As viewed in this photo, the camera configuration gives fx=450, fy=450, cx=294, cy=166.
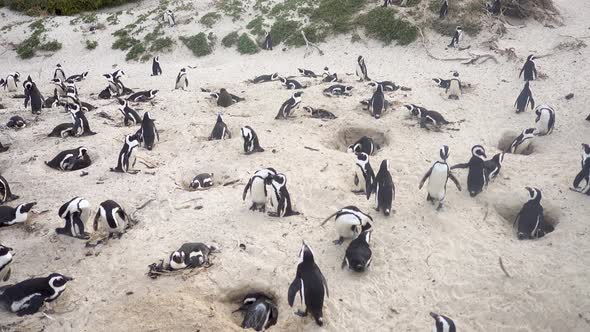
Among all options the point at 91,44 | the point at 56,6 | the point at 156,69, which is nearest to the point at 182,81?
the point at 156,69

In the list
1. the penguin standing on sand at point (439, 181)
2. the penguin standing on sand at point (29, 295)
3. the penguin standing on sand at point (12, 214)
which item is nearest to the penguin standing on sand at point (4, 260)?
the penguin standing on sand at point (29, 295)

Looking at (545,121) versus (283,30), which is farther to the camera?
(283,30)

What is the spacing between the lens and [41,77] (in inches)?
684

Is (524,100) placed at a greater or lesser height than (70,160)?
lesser

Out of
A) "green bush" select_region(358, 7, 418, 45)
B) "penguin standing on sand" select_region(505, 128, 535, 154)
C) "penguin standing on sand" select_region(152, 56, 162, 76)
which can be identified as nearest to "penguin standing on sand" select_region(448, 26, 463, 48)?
"green bush" select_region(358, 7, 418, 45)

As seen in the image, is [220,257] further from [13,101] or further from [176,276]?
[13,101]

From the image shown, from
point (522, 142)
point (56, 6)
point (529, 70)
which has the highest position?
point (56, 6)

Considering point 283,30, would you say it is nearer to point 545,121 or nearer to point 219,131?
point 219,131

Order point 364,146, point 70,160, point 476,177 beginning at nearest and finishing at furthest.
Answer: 1. point 476,177
2. point 70,160
3. point 364,146

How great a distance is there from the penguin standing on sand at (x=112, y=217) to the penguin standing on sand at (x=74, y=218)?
202 mm

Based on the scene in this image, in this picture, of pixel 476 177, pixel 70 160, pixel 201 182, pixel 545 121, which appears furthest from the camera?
pixel 545 121

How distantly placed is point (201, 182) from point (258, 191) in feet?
4.94

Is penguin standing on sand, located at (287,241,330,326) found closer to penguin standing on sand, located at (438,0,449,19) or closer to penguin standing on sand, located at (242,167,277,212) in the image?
penguin standing on sand, located at (242,167,277,212)

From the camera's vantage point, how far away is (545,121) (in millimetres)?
9477
